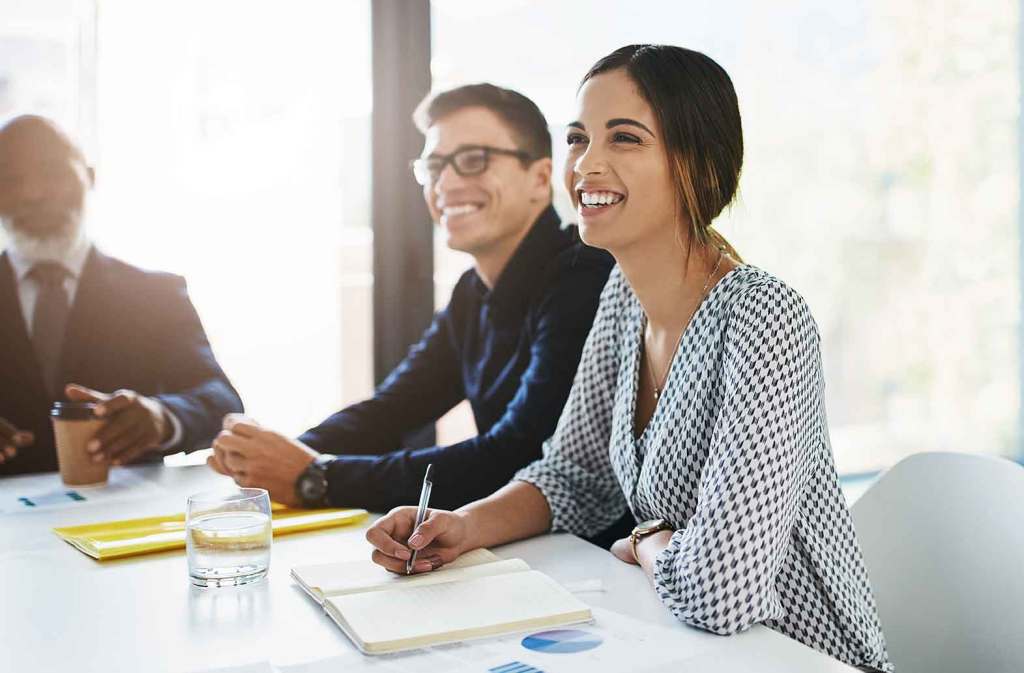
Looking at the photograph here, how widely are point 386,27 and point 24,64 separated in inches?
36.5

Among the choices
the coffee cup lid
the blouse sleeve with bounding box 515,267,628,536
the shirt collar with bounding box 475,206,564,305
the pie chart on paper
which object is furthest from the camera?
the shirt collar with bounding box 475,206,564,305

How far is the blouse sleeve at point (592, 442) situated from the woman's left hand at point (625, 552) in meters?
0.18

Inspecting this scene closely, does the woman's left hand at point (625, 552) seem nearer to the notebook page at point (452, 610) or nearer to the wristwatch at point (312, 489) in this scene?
the notebook page at point (452, 610)

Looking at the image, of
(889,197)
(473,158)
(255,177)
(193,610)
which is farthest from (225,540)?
(889,197)

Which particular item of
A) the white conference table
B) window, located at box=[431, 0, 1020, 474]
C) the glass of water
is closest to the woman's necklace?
the white conference table

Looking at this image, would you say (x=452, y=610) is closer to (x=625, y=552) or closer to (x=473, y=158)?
(x=625, y=552)

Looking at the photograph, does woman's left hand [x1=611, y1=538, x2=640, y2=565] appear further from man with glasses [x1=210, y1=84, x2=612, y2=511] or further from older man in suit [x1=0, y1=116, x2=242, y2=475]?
older man in suit [x1=0, y1=116, x2=242, y2=475]

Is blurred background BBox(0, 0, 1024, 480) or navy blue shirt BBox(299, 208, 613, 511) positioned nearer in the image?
navy blue shirt BBox(299, 208, 613, 511)

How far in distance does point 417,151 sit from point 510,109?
1.99 ft

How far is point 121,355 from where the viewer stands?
2398mm

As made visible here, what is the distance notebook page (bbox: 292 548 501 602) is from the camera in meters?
1.23

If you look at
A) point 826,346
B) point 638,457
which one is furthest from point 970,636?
point 826,346

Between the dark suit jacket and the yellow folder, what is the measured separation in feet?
2.29

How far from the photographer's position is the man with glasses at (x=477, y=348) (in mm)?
1779
